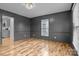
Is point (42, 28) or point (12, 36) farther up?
point (42, 28)

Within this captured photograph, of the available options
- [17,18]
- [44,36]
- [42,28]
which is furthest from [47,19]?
[17,18]

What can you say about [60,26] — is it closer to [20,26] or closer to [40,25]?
[40,25]

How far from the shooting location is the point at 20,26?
5.66 metres

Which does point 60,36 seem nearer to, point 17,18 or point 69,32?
point 69,32

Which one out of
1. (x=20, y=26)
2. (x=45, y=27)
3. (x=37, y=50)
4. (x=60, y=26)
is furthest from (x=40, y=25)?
(x=37, y=50)

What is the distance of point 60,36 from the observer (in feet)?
15.7

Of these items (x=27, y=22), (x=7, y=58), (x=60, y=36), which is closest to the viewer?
(x=7, y=58)

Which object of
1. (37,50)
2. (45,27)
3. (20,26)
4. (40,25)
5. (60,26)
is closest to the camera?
(37,50)

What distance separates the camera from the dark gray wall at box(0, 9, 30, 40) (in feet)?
16.4

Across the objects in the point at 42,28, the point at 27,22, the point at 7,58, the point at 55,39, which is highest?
the point at 27,22

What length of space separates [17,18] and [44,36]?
2568mm

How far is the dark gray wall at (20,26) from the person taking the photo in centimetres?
501

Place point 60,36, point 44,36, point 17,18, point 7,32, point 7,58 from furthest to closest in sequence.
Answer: point 7,32
point 44,36
point 17,18
point 60,36
point 7,58

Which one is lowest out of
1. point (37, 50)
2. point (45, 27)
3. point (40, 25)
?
point (37, 50)
